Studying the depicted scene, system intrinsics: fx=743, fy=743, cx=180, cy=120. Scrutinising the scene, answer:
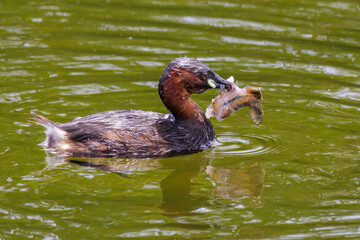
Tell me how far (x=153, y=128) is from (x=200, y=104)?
5.05ft

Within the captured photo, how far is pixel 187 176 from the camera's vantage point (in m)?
7.36

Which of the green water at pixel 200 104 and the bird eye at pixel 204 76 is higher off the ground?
the bird eye at pixel 204 76

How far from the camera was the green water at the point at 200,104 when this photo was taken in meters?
6.27

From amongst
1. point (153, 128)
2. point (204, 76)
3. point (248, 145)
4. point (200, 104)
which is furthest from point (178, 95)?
point (200, 104)

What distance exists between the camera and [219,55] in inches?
431

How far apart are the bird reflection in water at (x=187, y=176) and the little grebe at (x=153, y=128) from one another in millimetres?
116

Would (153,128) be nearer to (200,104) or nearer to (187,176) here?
(187,176)

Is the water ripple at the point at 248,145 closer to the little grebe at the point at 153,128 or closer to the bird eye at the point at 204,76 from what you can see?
the little grebe at the point at 153,128

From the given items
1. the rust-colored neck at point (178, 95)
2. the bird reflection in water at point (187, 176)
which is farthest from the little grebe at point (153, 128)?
the bird reflection in water at point (187, 176)

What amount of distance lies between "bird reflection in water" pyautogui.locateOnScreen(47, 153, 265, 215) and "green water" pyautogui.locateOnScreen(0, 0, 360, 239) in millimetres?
20

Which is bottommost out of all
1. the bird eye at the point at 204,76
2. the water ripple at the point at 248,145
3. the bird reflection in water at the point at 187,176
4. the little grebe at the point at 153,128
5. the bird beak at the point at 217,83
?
the bird reflection in water at the point at 187,176

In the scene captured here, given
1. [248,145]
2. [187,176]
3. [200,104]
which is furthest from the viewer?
[200,104]

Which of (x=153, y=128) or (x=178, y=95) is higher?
(x=178, y=95)

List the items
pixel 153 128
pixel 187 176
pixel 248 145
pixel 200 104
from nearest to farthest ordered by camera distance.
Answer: pixel 187 176 < pixel 153 128 < pixel 248 145 < pixel 200 104
